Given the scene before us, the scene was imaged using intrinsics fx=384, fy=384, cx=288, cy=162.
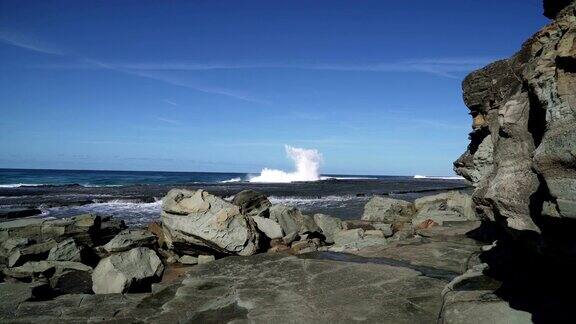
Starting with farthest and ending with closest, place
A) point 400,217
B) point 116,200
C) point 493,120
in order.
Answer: point 116,200 < point 400,217 < point 493,120

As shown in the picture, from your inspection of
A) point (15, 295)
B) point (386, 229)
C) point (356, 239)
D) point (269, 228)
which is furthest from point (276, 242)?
point (15, 295)

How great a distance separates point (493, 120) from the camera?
6711 mm

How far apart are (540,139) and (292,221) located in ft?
33.0

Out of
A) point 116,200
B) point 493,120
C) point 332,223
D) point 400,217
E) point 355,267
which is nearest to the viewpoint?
point 493,120

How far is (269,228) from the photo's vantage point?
12.6 m

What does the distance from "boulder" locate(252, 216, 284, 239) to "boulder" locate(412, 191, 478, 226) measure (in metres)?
5.73

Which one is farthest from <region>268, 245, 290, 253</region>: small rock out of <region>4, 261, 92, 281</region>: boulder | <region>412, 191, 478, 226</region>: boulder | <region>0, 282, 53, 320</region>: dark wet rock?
<region>0, 282, 53, 320</region>: dark wet rock

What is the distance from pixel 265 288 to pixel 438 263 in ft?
12.8

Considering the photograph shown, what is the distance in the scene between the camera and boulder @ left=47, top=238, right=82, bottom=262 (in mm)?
10781

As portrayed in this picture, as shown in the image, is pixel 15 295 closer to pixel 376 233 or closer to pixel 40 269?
pixel 40 269

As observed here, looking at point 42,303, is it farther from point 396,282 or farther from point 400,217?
point 400,217

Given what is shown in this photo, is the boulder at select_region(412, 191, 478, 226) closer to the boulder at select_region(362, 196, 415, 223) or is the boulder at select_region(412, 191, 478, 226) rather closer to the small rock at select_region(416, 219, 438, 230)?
the small rock at select_region(416, 219, 438, 230)

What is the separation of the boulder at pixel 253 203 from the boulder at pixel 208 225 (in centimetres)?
340

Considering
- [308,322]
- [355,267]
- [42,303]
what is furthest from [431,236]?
[42,303]
